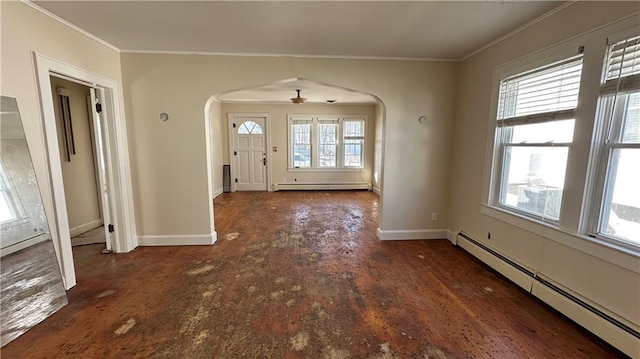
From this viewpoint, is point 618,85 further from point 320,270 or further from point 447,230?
point 320,270

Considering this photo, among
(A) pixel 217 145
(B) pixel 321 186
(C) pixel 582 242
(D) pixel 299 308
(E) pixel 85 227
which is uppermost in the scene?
(A) pixel 217 145

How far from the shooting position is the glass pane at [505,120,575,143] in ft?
7.14

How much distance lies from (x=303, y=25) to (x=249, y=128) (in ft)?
17.1

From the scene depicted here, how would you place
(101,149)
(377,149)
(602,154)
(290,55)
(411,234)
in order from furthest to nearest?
(377,149)
(411,234)
(290,55)
(101,149)
(602,154)

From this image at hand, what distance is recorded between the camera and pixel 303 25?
252 cm

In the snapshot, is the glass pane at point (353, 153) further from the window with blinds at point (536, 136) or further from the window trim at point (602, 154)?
the window trim at point (602, 154)

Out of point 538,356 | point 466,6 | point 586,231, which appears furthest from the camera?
point 466,6

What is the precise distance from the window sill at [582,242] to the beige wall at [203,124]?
47.9 inches

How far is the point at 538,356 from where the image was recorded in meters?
1.73

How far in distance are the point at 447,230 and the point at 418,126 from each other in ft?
5.22

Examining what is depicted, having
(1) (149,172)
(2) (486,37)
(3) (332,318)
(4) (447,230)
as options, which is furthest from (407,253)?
(1) (149,172)

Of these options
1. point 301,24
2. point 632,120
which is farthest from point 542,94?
point 301,24

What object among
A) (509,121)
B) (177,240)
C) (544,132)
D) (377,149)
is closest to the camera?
(544,132)

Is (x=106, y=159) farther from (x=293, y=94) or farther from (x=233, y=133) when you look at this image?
(x=233, y=133)
